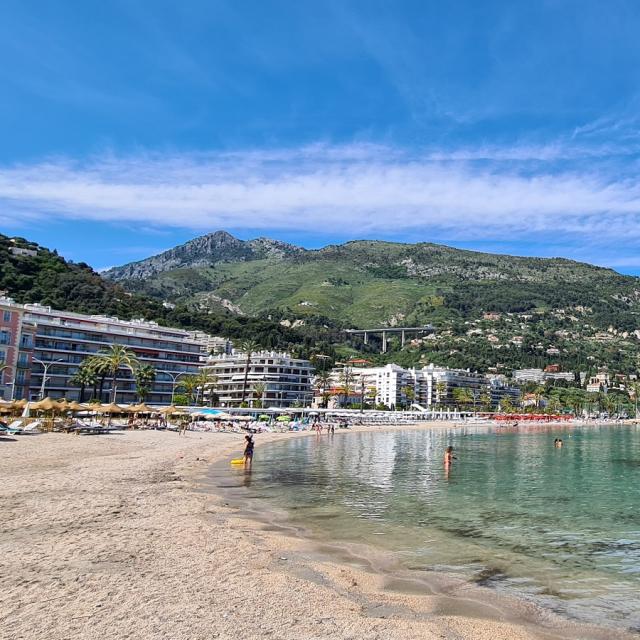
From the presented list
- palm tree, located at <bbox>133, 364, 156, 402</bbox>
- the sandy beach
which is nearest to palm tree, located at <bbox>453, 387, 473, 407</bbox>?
palm tree, located at <bbox>133, 364, 156, 402</bbox>

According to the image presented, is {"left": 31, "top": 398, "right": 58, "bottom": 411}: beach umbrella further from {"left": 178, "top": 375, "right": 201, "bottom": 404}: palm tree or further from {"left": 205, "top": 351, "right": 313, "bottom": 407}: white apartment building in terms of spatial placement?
{"left": 205, "top": 351, "right": 313, "bottom": 407}: white apartment building

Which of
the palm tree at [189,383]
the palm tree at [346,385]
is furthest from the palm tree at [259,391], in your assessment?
the palm tree at [346,385]

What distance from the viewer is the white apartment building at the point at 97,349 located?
90.4 meters

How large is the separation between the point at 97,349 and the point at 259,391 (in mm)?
40176

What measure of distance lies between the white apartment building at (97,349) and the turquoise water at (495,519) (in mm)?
63627

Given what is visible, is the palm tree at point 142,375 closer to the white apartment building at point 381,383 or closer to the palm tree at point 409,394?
the white apartment building at point 381,383

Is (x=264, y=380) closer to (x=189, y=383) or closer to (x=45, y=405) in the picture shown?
(x=189, y=383)

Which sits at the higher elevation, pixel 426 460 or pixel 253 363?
pixel 253 363

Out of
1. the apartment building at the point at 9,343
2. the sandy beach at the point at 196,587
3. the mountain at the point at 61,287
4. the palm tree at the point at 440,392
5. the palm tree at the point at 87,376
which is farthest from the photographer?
the palm tree at the point at 440,392

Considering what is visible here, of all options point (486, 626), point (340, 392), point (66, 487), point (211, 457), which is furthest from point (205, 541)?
point (340, 392)

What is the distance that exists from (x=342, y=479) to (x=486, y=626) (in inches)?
831

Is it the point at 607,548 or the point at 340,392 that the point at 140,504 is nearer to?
the point at 607,548

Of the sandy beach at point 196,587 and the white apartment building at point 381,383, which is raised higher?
the white apartment building at point 381,383

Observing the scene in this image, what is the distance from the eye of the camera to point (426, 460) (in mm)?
44438
